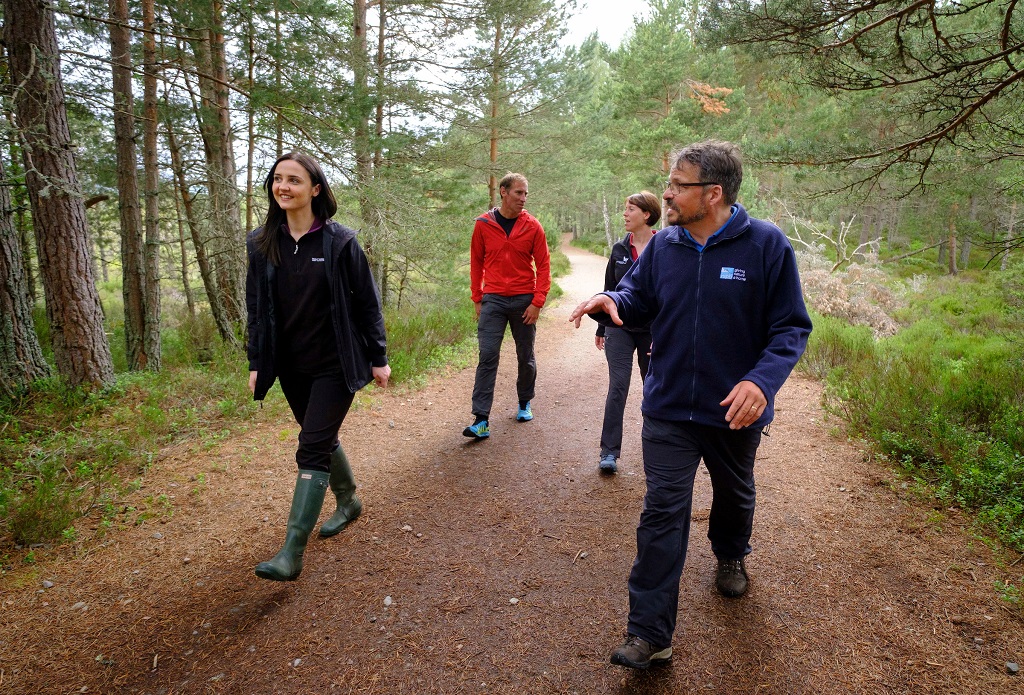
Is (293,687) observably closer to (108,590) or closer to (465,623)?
(465,623)

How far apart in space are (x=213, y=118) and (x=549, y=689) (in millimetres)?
9864

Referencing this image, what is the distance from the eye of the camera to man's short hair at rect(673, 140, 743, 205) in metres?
2.52

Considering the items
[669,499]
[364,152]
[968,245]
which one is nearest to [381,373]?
[669,499]

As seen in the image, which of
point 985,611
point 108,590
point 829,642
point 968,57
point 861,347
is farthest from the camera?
point 861,347

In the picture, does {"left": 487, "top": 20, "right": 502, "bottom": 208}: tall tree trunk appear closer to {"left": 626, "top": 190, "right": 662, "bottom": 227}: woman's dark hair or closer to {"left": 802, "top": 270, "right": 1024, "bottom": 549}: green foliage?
{"left": 626, "top": 190, "right": 662, "bottom": 227}: woman's dark hair

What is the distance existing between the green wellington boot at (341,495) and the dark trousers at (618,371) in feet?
7.26

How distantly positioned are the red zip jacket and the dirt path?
1.77m

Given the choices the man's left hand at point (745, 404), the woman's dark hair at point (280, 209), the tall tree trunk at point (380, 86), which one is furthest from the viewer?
the tall tree trunk at point (380, 86)

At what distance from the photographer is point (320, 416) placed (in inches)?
125

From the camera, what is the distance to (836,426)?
5.75 m

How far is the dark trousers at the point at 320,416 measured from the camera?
3.16 meters

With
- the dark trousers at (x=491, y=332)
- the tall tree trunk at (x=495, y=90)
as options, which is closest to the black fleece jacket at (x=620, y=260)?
the dark trousers at (x=491, y=332)

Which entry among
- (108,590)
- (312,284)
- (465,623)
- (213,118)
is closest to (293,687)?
(465,623)

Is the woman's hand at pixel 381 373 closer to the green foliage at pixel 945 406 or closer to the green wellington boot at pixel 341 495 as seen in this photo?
the green wellington boot at pixel 341 495
